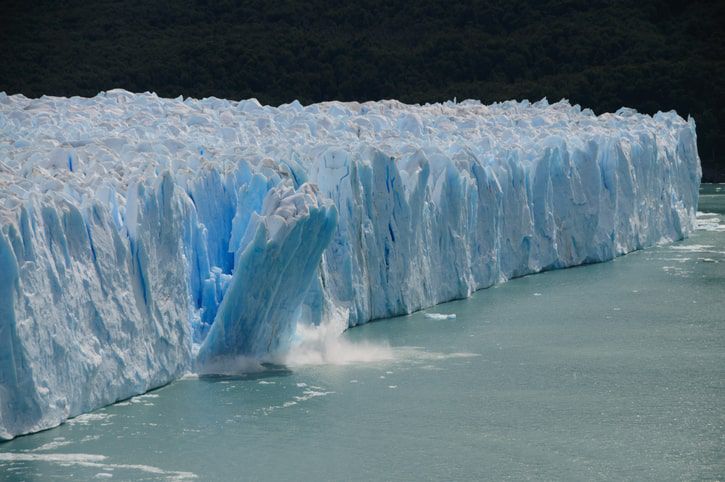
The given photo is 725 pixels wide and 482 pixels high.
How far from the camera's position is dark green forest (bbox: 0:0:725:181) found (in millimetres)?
31547

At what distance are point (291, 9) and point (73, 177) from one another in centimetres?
2762

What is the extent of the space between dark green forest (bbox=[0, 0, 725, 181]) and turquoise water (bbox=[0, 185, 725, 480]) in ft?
67.8

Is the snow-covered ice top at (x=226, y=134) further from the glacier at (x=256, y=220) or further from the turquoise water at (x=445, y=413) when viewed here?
the turquoise water at (x=445, y=413)

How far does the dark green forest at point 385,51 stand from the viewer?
31547 millimetres

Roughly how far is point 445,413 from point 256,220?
197 cm

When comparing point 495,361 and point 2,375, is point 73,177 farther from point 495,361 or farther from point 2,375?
point 495,361

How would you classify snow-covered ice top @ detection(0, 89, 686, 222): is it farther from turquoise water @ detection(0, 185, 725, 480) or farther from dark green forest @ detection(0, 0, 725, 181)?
dark green forest @ detection(0, 0, 725, 181)

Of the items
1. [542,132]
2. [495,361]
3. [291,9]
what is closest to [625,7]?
[291,9]

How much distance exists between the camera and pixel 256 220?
8906 millimetres

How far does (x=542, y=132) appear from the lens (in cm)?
1534

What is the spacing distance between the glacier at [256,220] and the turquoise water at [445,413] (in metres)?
0.34

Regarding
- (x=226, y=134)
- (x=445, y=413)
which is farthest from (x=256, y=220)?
(x=226, y=134)

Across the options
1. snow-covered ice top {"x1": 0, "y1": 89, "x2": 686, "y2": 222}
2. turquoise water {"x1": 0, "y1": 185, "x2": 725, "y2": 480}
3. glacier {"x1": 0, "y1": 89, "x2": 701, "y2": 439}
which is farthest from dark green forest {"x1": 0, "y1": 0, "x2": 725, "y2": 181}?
turquoise water {"x1": 0, "y1": 185, "x2": 725, "y2": 480}

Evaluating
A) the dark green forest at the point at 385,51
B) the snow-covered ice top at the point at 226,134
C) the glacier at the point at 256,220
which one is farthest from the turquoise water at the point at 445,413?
the dark green forest at the point at 385,51
